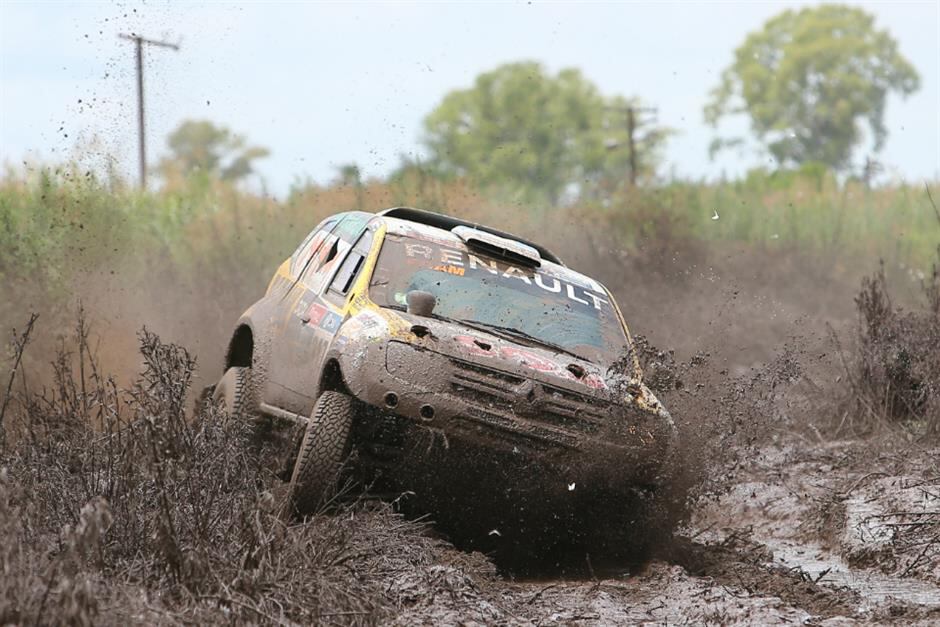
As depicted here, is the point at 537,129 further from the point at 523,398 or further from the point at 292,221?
the point at 523,398

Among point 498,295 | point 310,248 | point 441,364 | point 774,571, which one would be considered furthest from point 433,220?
point 774,571

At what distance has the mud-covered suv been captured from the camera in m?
8.41

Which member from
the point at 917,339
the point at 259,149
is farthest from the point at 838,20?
the point at 917,339

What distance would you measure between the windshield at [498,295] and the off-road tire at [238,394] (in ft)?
4.93

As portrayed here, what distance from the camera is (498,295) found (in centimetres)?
980

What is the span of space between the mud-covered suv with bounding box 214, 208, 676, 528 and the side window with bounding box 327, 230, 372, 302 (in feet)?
0.06

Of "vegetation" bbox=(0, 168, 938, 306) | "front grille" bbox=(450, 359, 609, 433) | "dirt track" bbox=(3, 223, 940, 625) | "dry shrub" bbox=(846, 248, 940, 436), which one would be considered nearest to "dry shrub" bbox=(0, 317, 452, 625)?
"dirt track" bbox=(3, 223, 940, 625)

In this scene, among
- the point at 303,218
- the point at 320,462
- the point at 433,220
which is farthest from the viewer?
the point at 303,218

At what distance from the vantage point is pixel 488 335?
9086 millimetres

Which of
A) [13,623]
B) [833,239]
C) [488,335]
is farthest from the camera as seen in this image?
[833,239]

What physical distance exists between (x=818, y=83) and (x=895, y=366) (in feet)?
221

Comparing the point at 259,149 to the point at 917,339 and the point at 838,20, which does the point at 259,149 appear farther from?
the point at 917,339

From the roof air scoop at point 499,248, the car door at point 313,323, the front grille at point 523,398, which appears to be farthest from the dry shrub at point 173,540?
the roof air scoop at point 499,248

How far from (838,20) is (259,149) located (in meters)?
35.1
